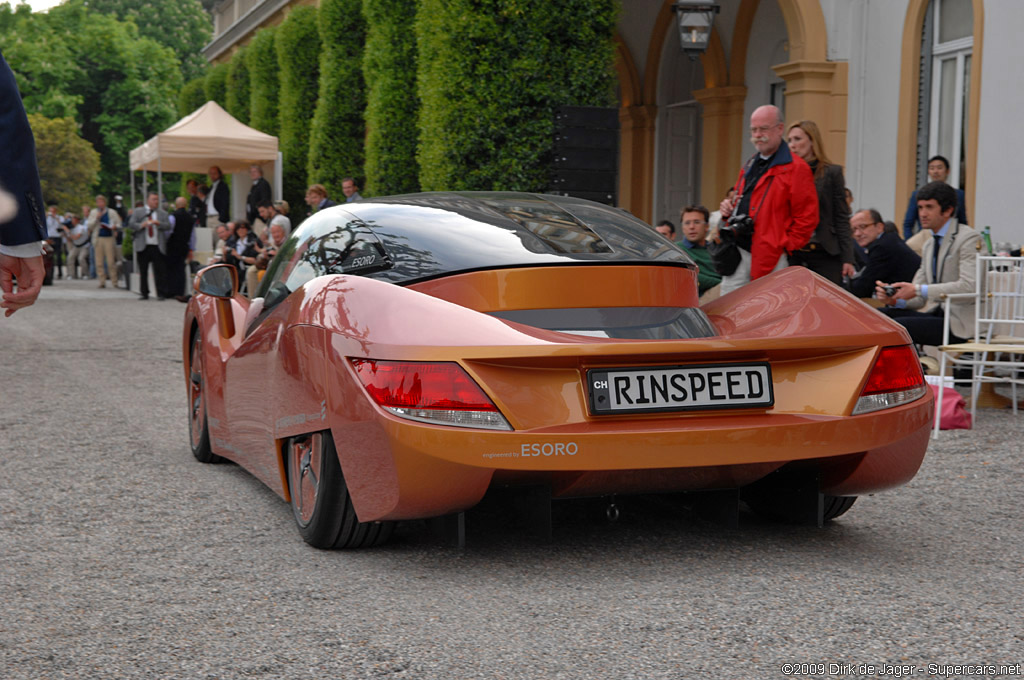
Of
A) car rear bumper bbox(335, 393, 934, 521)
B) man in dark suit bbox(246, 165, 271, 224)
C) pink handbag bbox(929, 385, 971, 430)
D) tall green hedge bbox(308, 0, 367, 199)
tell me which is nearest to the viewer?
car rear bumper bbox(335, 393, 934, 521)

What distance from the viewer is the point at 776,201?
7340mm

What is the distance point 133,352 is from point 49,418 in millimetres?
4698

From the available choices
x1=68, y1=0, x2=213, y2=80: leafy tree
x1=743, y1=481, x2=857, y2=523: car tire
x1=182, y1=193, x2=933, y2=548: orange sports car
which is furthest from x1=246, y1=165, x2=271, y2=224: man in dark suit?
x1=68, y1=0, x2=213, y2=80: leafy tree

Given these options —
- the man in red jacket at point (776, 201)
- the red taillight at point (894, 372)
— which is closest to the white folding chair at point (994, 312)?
the man in red jacket at point (776, 201)

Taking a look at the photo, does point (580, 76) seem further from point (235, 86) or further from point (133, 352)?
point (235, 86)

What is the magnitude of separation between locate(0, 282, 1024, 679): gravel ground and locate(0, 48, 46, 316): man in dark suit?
1101mm

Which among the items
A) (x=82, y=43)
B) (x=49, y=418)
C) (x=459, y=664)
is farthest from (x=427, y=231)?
(x=82, y=43)

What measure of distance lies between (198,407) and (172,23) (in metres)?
82.1

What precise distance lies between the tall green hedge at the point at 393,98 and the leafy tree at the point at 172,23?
215 ft

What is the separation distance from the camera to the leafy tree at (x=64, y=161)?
62.1 meters

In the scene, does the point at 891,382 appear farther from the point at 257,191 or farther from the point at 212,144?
the point at 212,144

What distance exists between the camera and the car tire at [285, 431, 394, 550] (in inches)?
160

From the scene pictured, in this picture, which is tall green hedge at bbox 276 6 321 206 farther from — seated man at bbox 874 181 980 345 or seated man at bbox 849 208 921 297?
seated man at bbox 874 181 980 345

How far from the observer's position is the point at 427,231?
4.32 metres
